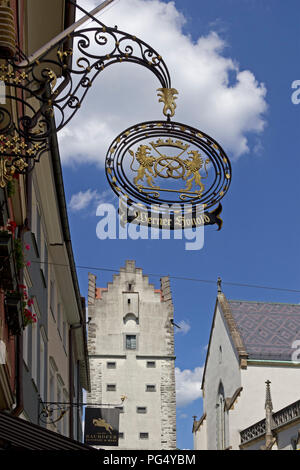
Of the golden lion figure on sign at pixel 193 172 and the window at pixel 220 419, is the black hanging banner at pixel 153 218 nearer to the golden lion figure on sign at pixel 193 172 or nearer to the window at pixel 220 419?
the golden lion figure on sign at pixel 193 172

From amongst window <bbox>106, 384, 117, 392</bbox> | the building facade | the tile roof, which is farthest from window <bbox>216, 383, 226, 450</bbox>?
window <bbox>106, 384, 117, 392</bbox>

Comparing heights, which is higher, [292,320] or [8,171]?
[292,320]

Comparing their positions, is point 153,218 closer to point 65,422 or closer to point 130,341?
point 65,422

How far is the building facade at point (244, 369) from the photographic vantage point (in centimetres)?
4789

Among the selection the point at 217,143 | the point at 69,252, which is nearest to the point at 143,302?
the point at 69,252

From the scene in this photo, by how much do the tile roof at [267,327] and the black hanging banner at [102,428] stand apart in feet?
87.7

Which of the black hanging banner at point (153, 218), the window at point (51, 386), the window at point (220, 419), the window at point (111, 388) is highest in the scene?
the window at point (111, 388)

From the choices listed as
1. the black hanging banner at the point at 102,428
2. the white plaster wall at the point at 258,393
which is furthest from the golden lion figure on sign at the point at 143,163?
the white plaster wall at the point at 258,393

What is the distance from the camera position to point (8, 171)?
7.43 metres

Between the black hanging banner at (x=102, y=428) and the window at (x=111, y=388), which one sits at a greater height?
the window at (x=111, y=388)

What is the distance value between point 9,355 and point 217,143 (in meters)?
5.87

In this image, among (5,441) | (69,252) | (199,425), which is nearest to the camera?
(5,441)

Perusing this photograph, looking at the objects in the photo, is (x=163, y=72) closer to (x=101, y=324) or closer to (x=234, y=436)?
(x=234, y=436)

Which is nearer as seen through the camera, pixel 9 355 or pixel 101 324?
pixel 9 355
